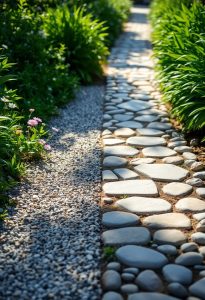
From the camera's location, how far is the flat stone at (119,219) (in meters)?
2.92

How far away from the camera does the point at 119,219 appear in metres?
2.97

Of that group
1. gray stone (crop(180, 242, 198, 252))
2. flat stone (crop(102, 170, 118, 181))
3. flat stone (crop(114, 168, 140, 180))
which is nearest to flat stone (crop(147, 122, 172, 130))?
flat stone (crop(114, 168, 140, 180))

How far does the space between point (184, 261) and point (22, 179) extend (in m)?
1.59

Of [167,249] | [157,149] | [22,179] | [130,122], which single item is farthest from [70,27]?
[167,249]

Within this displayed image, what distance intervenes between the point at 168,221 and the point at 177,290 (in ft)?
2.44

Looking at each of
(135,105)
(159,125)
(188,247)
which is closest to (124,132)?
(159,125)

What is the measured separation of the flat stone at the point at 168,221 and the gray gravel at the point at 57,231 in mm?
350

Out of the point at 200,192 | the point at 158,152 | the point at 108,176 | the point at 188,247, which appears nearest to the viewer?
the point at 188,247

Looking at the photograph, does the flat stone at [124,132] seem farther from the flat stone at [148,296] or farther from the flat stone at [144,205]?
the flat stone at [148,296]

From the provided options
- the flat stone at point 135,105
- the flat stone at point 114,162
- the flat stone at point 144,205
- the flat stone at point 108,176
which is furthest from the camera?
the flat stone at point 135,105

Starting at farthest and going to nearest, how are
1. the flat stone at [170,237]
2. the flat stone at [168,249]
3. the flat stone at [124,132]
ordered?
1. the flat stone at [124,132]
2. the flat stone at [170,237]
3. the flat stone at [168,249]

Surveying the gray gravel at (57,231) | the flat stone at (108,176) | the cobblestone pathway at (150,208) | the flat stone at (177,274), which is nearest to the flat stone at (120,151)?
the cobblestone pathway at (150,208)

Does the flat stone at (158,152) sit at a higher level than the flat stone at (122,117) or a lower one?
higher

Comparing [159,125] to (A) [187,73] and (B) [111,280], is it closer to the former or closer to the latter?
→ (A) [187,73]
